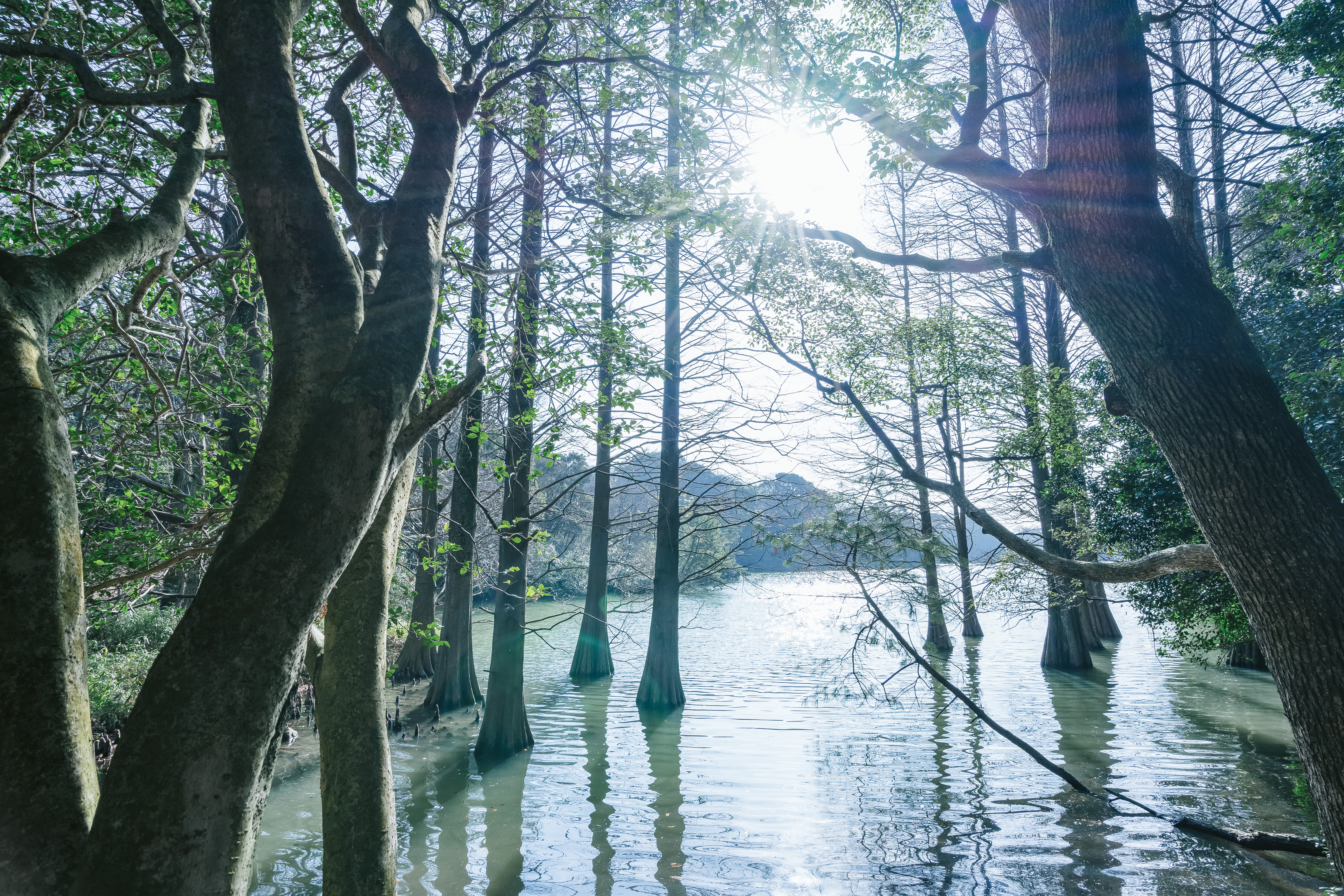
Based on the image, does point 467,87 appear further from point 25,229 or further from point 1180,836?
point 1180,836

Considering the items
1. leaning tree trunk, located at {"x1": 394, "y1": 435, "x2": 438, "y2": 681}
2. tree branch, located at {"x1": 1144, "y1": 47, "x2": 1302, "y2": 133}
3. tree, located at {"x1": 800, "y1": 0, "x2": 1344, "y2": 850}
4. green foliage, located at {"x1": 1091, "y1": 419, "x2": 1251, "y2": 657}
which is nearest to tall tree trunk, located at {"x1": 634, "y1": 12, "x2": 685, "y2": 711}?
leaning tree trunk, located at {"x1": 394, "y1": 435, "x2": 438, "y2": 681}

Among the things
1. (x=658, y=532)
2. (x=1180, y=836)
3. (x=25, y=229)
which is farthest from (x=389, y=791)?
(x=658, y=532)

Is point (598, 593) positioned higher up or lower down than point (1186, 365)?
lower down

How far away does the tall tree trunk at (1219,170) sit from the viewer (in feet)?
42.7

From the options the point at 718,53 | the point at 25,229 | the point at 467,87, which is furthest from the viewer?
the point at 25,229

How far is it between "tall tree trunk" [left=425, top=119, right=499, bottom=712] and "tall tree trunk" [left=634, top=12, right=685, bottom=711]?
3467 millimetres

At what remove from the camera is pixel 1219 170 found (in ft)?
46.9

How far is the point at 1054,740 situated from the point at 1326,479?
31.0 ft

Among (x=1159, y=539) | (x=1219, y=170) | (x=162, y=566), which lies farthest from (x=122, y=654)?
(x=1219, y=170)

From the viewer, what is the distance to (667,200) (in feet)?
17.9

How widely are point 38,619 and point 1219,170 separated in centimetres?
1891

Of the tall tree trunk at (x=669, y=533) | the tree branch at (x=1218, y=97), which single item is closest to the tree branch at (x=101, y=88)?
the tree branch at (x=1218, y=97)

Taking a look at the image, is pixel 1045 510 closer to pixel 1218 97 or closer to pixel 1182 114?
pixel 1182 114

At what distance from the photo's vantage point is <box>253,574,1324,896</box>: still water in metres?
6.06
